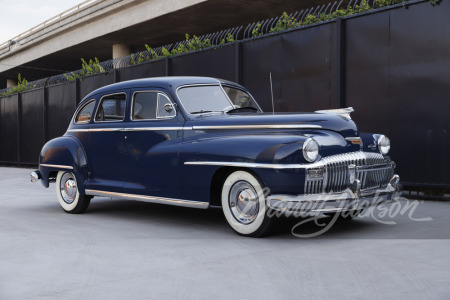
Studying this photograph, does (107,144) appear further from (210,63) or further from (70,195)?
(210,63)

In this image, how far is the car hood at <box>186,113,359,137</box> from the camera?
5740mm

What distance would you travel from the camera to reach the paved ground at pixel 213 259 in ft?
12.8

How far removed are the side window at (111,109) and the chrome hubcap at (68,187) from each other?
994 millimetres

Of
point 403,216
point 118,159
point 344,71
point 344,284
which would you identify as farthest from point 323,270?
point 344,71

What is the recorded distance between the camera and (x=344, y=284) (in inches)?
157

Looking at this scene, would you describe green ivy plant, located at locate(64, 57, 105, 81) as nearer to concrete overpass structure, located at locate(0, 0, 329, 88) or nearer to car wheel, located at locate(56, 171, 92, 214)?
concrete overpass structure, located at locate(0, 0, 329, 88)

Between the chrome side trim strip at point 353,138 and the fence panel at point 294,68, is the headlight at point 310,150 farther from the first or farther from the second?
the fence panel at point 294,68

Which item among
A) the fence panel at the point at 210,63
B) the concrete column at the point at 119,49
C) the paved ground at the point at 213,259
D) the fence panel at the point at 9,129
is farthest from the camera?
the concrete column at the point at 119,49

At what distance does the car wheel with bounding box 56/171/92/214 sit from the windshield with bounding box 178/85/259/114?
2.25 meters

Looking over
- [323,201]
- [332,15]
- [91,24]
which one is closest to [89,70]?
[332,15]

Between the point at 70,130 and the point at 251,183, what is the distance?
371 centimetres

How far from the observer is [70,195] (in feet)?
26.6

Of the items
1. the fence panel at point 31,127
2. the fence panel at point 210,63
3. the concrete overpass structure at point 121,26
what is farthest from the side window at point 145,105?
the concrete overpass structure at point 121,26

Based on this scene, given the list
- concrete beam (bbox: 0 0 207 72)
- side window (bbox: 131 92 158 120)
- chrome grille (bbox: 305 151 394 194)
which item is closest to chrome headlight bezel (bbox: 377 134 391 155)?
chrome grille (bbox: 305 151 394 194)
